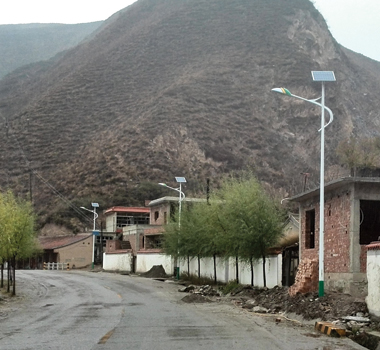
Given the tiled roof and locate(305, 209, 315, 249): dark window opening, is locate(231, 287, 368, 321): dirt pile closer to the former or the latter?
locate(305, 209, 315, 249): dark window opening

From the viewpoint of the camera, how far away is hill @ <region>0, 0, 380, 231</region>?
90125 millimetres

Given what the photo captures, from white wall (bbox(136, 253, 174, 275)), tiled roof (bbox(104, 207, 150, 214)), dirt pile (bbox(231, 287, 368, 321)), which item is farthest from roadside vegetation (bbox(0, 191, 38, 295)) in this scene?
tiled roof (bbox(104, 207, 150, 214))

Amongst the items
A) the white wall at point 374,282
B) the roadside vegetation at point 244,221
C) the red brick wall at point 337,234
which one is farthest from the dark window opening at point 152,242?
the white wall at point 374,282

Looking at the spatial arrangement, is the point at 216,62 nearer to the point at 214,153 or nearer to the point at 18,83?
the point at 214,153

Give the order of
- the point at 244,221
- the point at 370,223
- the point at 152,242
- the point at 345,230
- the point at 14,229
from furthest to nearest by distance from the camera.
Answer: the point at 152,242 < the point at 14,229 < the point at 244,221 < the point at 370,223 < the point at 345,230

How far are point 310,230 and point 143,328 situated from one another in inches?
527

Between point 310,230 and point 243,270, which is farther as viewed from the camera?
point 243,270

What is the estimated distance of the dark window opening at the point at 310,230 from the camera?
1090 inches

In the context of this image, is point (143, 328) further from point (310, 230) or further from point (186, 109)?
point (186, 109)

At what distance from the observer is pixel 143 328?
16.4 metres

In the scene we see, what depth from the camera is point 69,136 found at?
347 ft

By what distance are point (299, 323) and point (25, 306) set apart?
12307mm

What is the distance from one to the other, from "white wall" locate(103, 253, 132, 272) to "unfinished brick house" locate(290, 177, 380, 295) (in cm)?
3685

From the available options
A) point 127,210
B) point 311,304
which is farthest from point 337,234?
point 127,210
